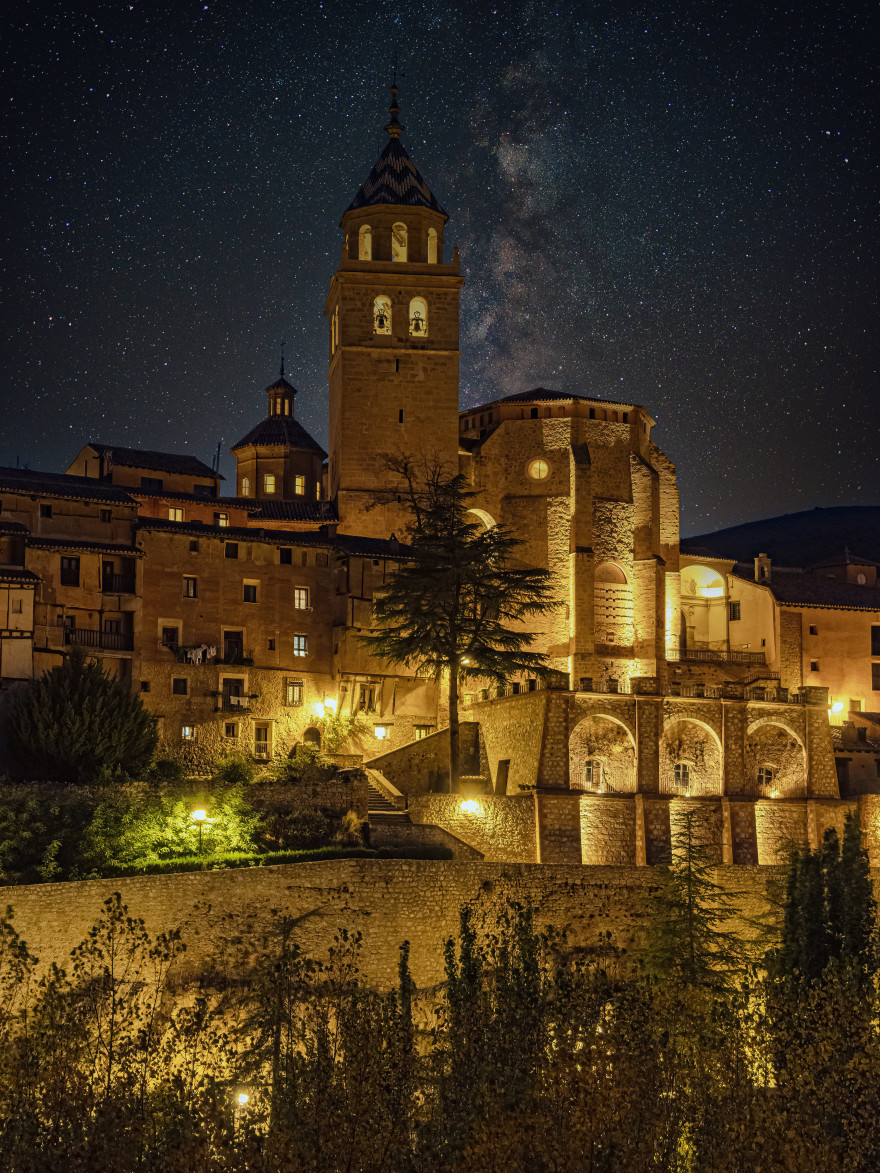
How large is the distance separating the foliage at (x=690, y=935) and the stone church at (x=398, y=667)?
5.24 meters

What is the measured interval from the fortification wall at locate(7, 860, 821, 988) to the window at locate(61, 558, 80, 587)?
44.9 ft

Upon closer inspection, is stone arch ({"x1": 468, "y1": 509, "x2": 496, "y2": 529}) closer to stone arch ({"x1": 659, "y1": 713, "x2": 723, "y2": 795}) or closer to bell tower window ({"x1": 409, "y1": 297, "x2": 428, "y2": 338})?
bell tower window ({"x1": 409, "y1": 297, "x2": 428, "y2": 338})

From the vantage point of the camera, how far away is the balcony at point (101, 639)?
42438mm

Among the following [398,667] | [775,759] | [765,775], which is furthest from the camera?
[398,667]

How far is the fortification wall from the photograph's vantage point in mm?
30984

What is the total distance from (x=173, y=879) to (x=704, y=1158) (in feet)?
49.1

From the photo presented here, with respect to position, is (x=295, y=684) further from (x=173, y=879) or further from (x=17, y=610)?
(x=173, y=879)

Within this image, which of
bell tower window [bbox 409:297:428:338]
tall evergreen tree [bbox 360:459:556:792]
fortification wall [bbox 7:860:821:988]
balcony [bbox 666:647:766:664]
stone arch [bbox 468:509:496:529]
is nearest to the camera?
fortification wall [bbox 7:860:821:988]

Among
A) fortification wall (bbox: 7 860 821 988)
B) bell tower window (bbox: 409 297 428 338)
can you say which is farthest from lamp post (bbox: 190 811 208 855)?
bell tower window (bbox: 409 297 428 338)

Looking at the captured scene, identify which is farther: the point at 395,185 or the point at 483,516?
the point at 395,185

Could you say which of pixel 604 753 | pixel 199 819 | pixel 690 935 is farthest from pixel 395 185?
pixel 690 935

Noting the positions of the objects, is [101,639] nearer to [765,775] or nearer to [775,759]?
[765,775]

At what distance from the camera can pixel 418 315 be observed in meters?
58.6

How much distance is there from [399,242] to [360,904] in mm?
34635
